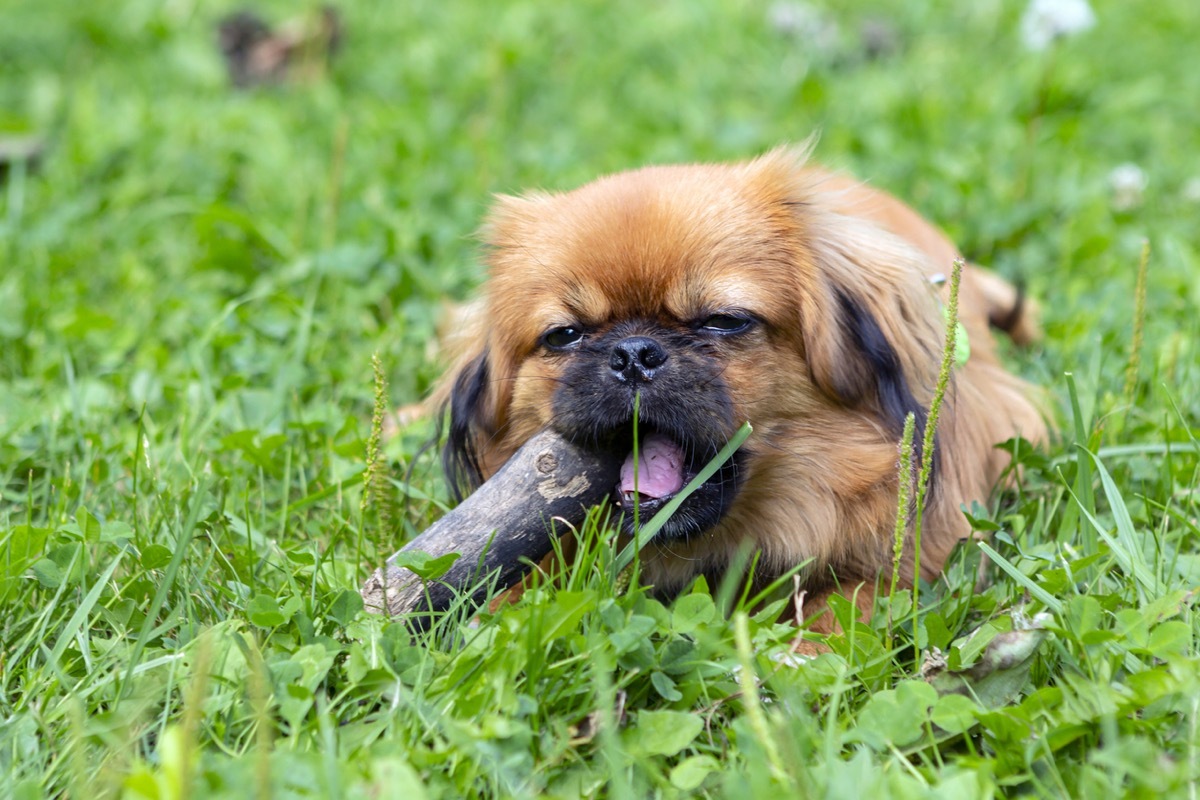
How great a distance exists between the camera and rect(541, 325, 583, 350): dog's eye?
108 inches

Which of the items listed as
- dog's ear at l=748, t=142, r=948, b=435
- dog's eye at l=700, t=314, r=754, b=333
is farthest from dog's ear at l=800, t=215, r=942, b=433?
dog's eye at l=700, t=314, r=754, b=333

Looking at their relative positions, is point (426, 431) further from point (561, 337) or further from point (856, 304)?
point (856, 304)

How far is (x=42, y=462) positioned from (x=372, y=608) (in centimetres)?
124

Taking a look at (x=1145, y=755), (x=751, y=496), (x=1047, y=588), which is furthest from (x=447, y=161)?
(x=1145, y=755)

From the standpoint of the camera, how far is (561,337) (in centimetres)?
276

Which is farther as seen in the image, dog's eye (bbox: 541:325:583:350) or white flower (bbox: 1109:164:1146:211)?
white flower (bbox: 1109:164:1146:211)

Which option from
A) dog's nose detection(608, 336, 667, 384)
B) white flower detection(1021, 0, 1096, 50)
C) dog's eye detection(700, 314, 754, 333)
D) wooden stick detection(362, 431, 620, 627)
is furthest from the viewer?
white flower detection(1021, 0, 1096, 50)

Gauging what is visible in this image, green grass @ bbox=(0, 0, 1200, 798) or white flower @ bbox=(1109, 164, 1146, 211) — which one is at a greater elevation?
white flower @ bbox=(1109, 164, 1146, 211)

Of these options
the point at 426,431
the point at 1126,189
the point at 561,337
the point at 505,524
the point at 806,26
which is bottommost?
the point at 426,431

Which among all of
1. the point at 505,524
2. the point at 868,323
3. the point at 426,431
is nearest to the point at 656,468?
the point at 505,524

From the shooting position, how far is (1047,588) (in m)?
2.31

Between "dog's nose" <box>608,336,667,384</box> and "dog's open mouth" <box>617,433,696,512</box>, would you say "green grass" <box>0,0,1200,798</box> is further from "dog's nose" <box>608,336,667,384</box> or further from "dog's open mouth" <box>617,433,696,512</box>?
"dog's nose" <box>608,336,667,384</box>

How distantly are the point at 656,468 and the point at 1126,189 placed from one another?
123 inches

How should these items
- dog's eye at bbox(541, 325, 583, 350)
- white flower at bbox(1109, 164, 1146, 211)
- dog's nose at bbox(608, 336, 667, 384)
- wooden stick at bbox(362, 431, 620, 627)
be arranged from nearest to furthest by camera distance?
1. wooden stick at bbox(362, 431, 620, 627)
2. dog's nose at bbox(608, 336, 667, 384)
3. dog's eye at bbox(541, 325, 583, 350)
4. white flower at bbox(1109, 164, 1146, 211)
